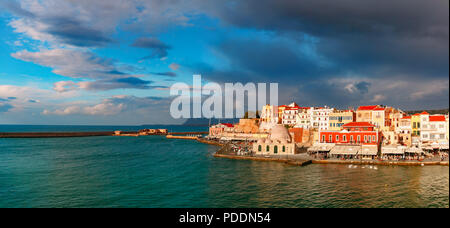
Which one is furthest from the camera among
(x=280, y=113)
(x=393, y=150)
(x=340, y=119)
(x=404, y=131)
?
(x=280, y=113)

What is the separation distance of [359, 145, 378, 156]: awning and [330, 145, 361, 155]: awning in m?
0.78

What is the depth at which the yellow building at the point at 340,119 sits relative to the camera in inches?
2510

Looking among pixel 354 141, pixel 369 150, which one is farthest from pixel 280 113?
pixel 369 150

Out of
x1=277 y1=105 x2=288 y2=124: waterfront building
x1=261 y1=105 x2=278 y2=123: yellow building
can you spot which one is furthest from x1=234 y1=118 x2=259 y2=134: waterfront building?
x1=277 y1=105 x2=288 y2=124: waterfront building

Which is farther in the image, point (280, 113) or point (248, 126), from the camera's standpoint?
point (248, 126)

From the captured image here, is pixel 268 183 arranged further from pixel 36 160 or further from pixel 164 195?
pixel 36 160

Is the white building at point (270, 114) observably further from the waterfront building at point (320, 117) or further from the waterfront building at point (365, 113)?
the waterfront building at point (365, 113)

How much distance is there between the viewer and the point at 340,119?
6475 centimetres

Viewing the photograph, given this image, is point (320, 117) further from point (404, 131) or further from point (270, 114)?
point (270, 114)

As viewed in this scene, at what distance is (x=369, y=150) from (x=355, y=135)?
195 inches

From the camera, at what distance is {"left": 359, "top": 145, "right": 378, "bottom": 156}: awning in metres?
46.8
